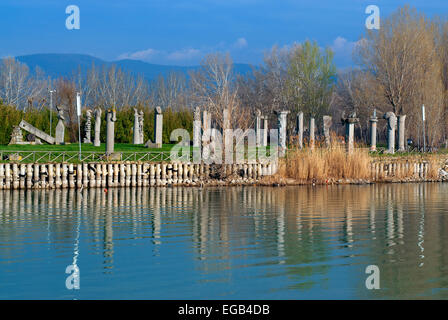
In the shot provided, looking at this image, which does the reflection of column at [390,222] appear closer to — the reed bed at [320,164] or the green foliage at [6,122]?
the reed bed at [320,164]

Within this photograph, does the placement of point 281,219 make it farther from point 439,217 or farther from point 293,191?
point 293,191

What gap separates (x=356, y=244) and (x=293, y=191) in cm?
1589

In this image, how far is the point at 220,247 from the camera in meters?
16.9

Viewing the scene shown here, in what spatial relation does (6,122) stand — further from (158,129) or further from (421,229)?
(421,229)

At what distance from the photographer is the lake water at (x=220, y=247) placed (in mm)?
12688

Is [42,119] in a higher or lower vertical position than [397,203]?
higher

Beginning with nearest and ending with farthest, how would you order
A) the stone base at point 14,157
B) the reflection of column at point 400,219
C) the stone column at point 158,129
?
the reflection of column at point 400,219, the stone base at point 14,157, the stone column at point 158,129

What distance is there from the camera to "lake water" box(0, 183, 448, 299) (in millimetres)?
12688

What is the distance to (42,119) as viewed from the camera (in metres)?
50.9

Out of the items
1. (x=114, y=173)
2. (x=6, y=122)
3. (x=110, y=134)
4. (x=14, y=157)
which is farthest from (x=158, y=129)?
(x=14, y=157)

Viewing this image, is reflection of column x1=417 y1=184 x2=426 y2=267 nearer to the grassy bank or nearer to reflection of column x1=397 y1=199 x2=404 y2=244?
reflection of column x1=397 y1=199 x2=404 y2=244

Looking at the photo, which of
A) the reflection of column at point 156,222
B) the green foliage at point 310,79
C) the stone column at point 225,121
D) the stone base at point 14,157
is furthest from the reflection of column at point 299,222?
the green foliage at point 310,79

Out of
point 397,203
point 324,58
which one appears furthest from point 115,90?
point 397,203

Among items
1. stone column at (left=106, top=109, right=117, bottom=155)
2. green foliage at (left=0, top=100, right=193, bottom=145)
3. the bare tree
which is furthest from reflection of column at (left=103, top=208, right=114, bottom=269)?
the bare tree
